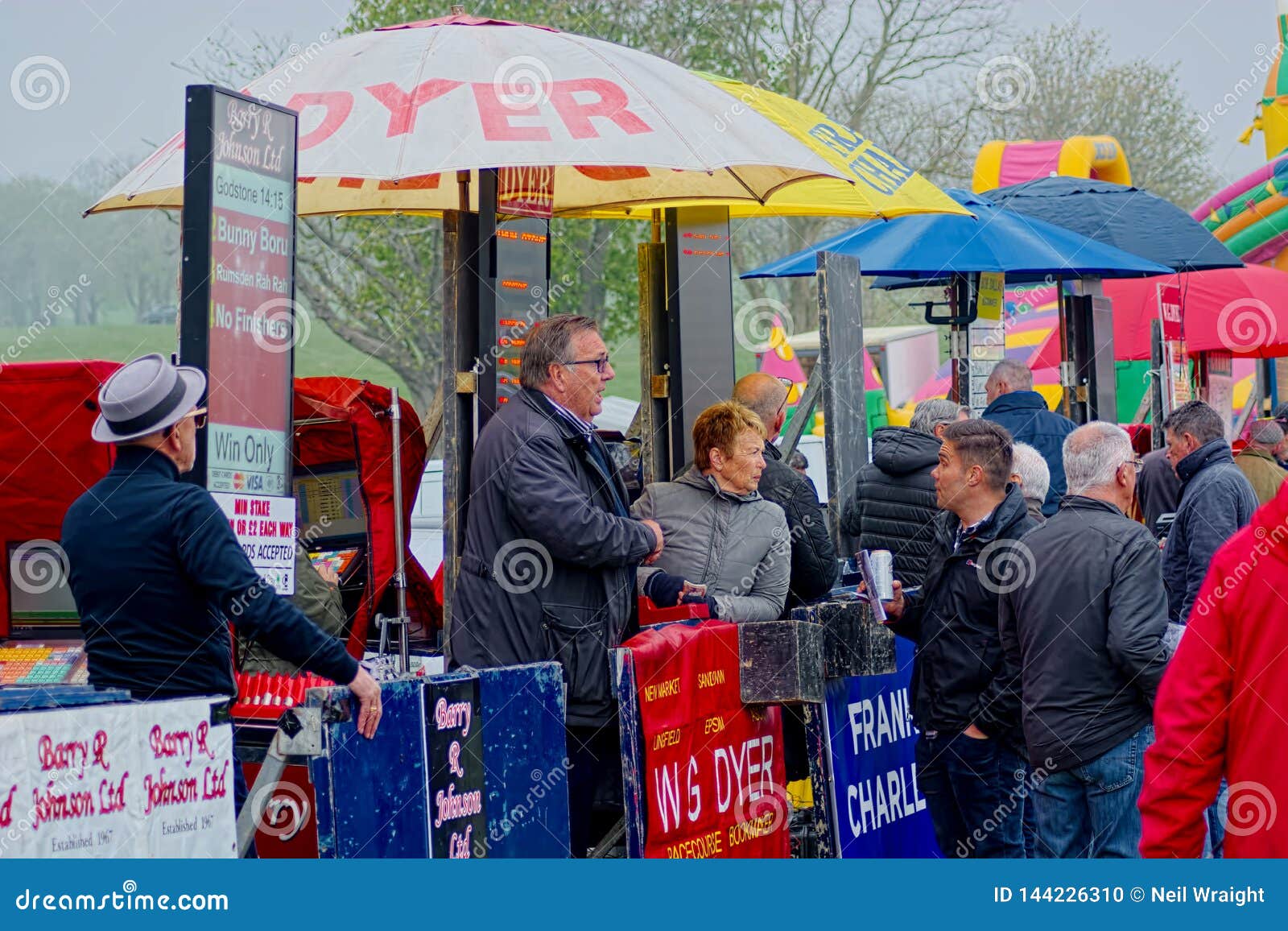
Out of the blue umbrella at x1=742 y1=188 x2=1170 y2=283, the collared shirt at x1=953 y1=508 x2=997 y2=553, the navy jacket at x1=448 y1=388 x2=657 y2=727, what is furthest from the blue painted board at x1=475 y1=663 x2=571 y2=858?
the blue umbrella at x1=742 y1=188 x2=1170 y2=283

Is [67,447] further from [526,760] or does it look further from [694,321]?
[694,321]

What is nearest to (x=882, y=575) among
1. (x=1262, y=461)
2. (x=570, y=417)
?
(x=570, y=417)

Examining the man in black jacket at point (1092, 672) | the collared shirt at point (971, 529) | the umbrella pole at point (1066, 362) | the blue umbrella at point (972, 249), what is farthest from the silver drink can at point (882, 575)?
the umbrella pole at point (1066, 362)

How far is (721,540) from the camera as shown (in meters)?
6.19

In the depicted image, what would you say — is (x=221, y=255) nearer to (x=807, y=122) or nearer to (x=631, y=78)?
(x=631, y=78)

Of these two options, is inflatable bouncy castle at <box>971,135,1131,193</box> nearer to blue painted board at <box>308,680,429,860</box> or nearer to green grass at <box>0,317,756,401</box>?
blue painted board at <box>308,680,429,860</box>

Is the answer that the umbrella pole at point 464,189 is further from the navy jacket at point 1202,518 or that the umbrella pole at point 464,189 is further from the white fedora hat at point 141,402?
the navy jacket at point 1202,518

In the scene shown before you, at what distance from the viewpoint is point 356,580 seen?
23.1 feet

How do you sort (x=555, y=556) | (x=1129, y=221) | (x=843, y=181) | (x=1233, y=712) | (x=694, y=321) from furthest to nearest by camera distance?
1. (x=1129, y=221)
2. (x=694, y=321)
3. (x=843, y=181)
4. (x=555, y=556)
5. (x=1233, y=712)

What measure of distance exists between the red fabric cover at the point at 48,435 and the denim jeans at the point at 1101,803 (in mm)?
3712

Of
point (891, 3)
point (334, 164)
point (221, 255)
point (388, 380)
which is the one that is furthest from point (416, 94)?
point (388, 380)

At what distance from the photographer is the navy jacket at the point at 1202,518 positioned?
805 cm

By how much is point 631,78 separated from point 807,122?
5.36ft

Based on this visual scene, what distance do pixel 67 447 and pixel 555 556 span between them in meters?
2.06
